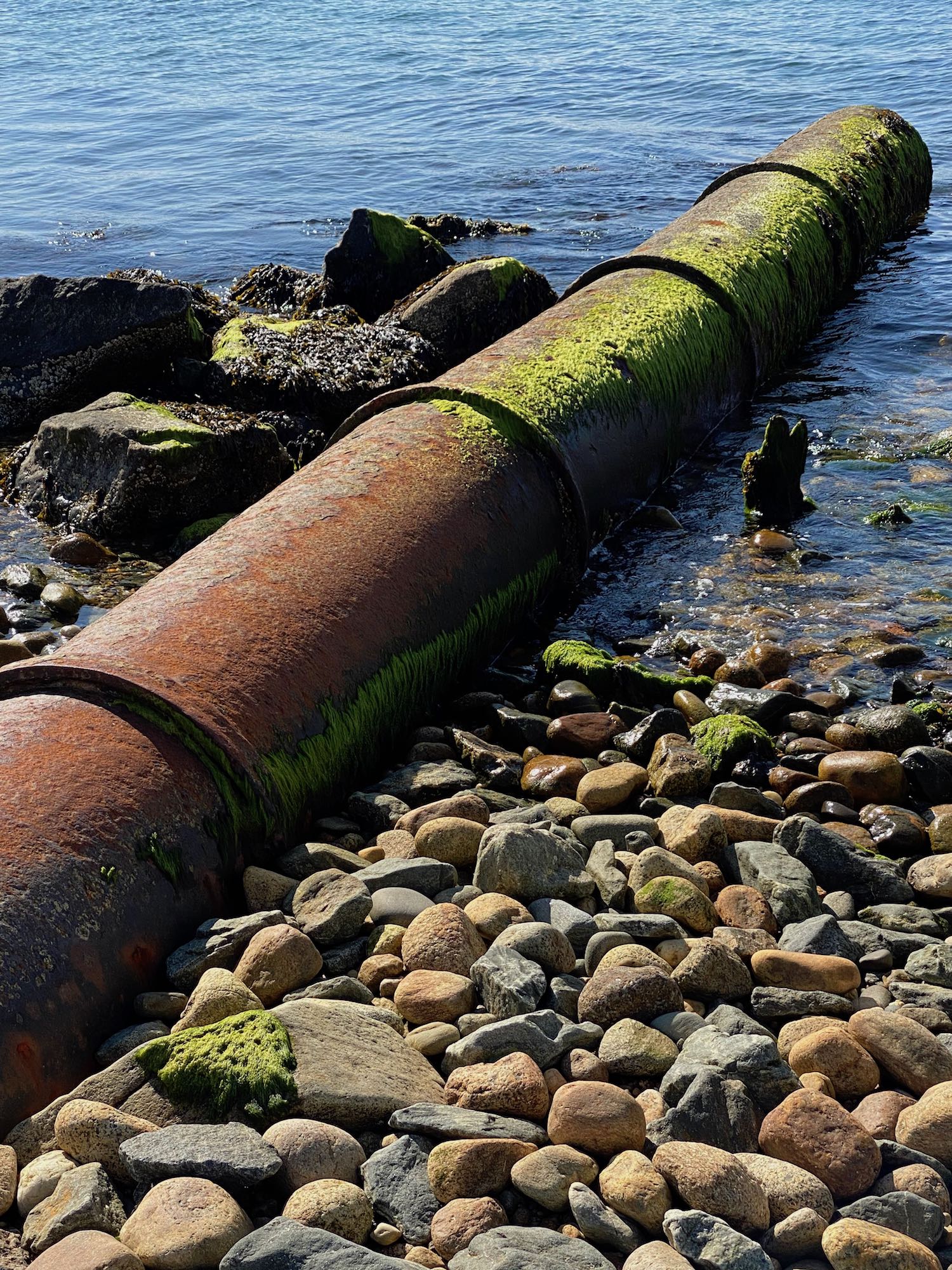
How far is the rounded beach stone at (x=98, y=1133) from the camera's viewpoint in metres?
2.62

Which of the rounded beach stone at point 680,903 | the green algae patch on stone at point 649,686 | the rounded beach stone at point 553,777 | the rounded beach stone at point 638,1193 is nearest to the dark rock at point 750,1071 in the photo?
the rounded beach stone at point 638,1193

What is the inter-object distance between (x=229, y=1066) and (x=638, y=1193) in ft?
2.90

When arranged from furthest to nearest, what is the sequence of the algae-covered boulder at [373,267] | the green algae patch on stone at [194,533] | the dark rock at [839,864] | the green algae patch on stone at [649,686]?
the algae-covered boulder at [373,267]
the green algae patch on stone at [194,533]
the green algae patch on stone at [649,686]
the dark rock at [839,864]

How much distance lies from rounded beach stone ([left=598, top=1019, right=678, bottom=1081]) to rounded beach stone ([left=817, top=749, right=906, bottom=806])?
1.97m

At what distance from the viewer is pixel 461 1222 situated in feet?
8.06

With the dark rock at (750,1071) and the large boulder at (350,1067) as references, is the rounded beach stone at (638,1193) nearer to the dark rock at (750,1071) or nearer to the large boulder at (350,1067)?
the dark rock at (750,1071)

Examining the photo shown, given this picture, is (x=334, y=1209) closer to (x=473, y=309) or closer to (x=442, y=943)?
(x=442, y=943)

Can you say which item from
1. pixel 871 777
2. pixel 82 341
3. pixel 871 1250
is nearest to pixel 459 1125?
pixel 871 1250

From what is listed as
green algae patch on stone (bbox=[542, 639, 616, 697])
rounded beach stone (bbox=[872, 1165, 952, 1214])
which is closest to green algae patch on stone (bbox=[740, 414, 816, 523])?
green algae patch on stone (bbox=[542, 639, 616, 697])

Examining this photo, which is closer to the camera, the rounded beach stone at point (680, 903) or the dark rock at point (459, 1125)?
the dark rock at point (459, 1125)

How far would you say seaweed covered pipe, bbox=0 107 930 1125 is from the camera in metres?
3.10

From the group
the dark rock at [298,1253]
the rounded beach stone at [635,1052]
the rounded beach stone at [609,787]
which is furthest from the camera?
the rounded beach stone at [609,787]

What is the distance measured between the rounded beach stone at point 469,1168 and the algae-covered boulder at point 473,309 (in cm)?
733

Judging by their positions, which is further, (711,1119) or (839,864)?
(839,864)
